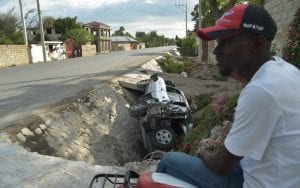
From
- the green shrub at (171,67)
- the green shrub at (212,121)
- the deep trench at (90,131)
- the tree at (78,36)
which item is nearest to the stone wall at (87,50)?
the tree at (78,36)

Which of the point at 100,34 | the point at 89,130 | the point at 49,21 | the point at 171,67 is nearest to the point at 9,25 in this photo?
the point at 49,21

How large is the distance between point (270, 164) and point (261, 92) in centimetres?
38

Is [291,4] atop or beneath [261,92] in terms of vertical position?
atop

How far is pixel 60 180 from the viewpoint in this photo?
5305 millimetres

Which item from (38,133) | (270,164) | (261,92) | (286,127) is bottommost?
(38,133)

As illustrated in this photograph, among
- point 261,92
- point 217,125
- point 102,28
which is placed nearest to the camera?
point 261,92

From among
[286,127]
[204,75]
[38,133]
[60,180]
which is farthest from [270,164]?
[204,75]

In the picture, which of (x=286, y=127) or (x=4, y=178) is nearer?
(x=286, y=127)

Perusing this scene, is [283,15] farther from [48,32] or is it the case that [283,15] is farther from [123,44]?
[123,44]

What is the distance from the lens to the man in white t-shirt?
2115 millimetres

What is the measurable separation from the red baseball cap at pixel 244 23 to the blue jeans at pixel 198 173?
77 cm

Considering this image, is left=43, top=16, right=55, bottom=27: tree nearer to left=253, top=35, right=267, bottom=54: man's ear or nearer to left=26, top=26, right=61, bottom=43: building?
left=26, top=26, right=61, bottom=43: building

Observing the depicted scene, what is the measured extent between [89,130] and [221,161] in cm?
739

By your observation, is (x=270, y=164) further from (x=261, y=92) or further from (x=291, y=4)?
(x=291, y=4)
